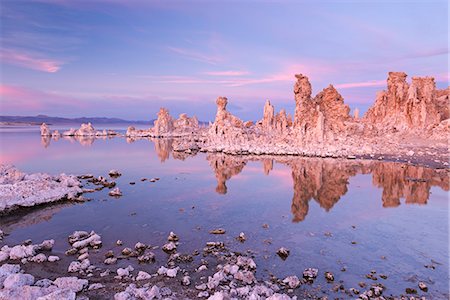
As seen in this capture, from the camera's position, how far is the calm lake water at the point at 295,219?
1066 cm

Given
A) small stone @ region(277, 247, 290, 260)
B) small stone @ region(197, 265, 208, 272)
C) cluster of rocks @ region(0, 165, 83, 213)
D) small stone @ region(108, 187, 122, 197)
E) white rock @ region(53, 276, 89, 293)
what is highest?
cluster of rocks @ region(0, 165, 83, 213)

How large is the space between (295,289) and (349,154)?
1367 inches


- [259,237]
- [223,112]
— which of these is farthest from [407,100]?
[259,237]

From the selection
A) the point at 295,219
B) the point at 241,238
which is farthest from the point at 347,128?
the point at 241,238

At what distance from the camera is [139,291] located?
8125 millimetres

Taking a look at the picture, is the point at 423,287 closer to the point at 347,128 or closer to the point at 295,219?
the point at 295,219

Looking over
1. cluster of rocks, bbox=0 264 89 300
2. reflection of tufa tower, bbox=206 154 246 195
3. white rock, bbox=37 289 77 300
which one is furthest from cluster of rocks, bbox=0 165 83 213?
white rock, bbox=37 289 77 300

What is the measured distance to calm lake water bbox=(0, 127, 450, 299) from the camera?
10.7 m

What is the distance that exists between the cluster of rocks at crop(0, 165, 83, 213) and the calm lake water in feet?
2.86

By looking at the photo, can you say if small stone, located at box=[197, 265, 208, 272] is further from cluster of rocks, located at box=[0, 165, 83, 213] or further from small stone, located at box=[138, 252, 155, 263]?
cluster of rocks, located at box=[0, 165, 83, 213]

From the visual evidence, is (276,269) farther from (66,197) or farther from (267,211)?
(66,197)

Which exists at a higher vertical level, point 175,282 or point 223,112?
point 223,112

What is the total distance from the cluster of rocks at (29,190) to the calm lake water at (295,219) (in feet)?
2.86

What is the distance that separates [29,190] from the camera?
1745cm
